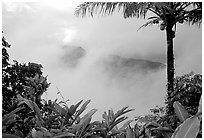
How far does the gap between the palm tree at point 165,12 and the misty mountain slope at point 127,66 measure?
291 millimetres

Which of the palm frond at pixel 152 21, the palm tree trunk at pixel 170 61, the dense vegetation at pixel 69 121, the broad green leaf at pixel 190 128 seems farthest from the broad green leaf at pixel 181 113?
the palm frond at pixel 152 21

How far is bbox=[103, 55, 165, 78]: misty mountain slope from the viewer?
4.28 m

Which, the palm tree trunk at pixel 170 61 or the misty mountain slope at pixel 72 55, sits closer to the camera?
the misty mountain slope at pixel 72 55

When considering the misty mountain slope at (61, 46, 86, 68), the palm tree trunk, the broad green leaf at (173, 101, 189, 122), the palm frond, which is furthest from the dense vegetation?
the palm frond

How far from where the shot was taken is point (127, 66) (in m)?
4.37

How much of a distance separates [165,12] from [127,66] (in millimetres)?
868

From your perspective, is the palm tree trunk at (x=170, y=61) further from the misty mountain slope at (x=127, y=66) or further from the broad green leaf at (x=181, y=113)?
the broad green leaf at (x=181, y=113)

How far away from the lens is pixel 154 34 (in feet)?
16.3

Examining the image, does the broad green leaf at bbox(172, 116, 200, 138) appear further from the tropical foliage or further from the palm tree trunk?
the palm tree trunk

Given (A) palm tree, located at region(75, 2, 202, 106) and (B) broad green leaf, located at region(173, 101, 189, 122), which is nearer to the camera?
(B) broad green leaf, located at region(173, 101, 189, 122)

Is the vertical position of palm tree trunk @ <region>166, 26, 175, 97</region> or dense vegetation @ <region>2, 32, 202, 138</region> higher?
palm tree trunk @ <region>166, 26, 175, 97</region>

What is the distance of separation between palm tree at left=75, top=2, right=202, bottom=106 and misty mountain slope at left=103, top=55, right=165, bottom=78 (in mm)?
291

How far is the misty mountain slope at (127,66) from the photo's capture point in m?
4.28

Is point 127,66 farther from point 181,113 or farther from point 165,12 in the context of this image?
point 181,113
